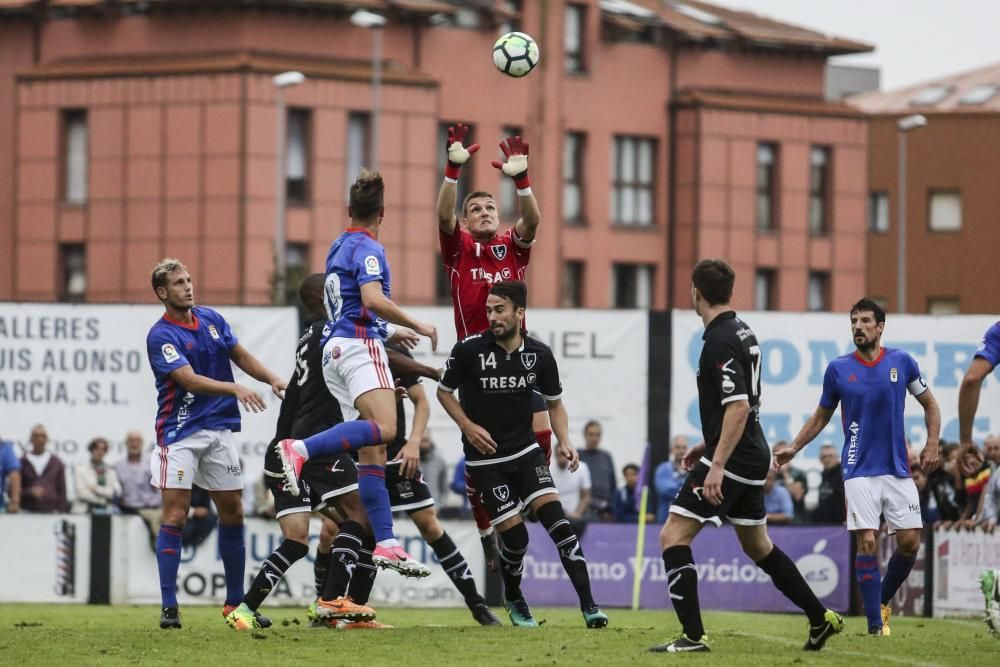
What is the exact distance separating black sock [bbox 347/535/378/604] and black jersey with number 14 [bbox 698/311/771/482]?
2813mm

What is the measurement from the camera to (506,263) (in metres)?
14.6

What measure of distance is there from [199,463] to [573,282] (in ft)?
175

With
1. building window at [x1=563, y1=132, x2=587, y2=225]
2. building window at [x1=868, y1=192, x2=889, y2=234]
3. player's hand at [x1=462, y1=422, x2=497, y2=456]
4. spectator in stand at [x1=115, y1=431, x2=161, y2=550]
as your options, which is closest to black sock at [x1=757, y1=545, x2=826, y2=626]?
player's hand at [x1=462, y1=422, x2=497, y2=456]

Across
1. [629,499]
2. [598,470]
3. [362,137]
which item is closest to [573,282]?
[362,137]

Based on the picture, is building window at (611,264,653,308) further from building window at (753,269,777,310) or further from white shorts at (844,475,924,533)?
white shorts at (844,475,924,533)

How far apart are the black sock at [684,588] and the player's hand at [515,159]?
2810 millimetres

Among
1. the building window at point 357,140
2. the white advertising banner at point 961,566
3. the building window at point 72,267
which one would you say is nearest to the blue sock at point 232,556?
the white advertising banner at point 961,566

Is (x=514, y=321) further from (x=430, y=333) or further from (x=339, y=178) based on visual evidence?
(x=339, y=178)

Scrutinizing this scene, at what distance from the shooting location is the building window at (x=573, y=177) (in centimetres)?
6625

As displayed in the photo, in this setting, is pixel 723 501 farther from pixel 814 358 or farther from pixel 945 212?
pixel 945 212

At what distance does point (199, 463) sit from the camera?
14867 millimetres

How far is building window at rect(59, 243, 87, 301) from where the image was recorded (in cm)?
6094

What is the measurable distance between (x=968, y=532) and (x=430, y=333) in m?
10.5

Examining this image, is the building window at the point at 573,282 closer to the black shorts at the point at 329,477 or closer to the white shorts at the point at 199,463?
the white shorts at the point at 199,463
